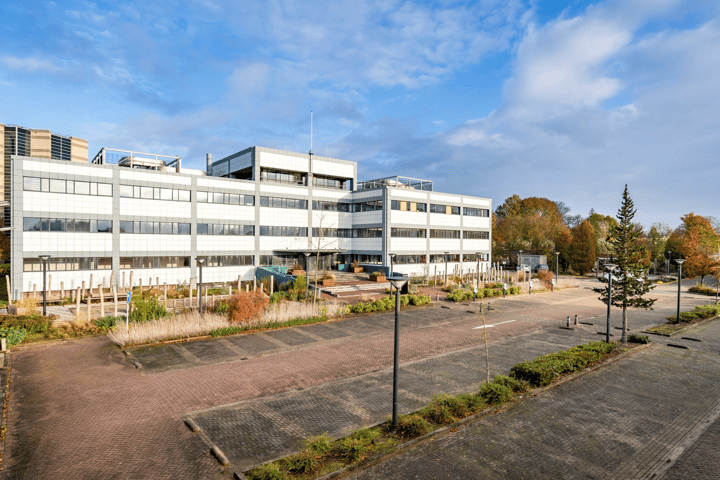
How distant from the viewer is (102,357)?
16.4 metres

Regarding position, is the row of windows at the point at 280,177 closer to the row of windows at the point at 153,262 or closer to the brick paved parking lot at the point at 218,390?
the row of windows at the point at 153,262

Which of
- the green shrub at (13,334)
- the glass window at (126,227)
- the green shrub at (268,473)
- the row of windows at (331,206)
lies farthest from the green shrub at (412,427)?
the row of windows at (331,206)

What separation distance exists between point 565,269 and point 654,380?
5915 centimetres

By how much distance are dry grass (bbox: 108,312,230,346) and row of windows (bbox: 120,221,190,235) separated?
18.5 m

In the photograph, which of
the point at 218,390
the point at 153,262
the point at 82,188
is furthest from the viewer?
the point at 153,262

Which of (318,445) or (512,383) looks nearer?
(318,445)

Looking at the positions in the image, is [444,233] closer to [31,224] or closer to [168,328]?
[168,328]

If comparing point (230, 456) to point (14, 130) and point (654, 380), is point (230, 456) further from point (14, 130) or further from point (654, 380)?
point (14, 130)

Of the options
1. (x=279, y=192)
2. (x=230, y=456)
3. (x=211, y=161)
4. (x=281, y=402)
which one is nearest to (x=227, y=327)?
(x=281, y=402)

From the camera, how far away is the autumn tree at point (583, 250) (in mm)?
63625

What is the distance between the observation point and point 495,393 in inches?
469

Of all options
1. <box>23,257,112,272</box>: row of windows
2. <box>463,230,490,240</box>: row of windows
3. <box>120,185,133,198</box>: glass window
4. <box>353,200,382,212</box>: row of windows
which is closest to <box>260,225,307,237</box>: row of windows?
<box>353,200,382,212</box>: row of windows

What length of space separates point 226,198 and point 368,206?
58.0 feet

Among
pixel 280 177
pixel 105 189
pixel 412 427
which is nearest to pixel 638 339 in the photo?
pixel 412 427
